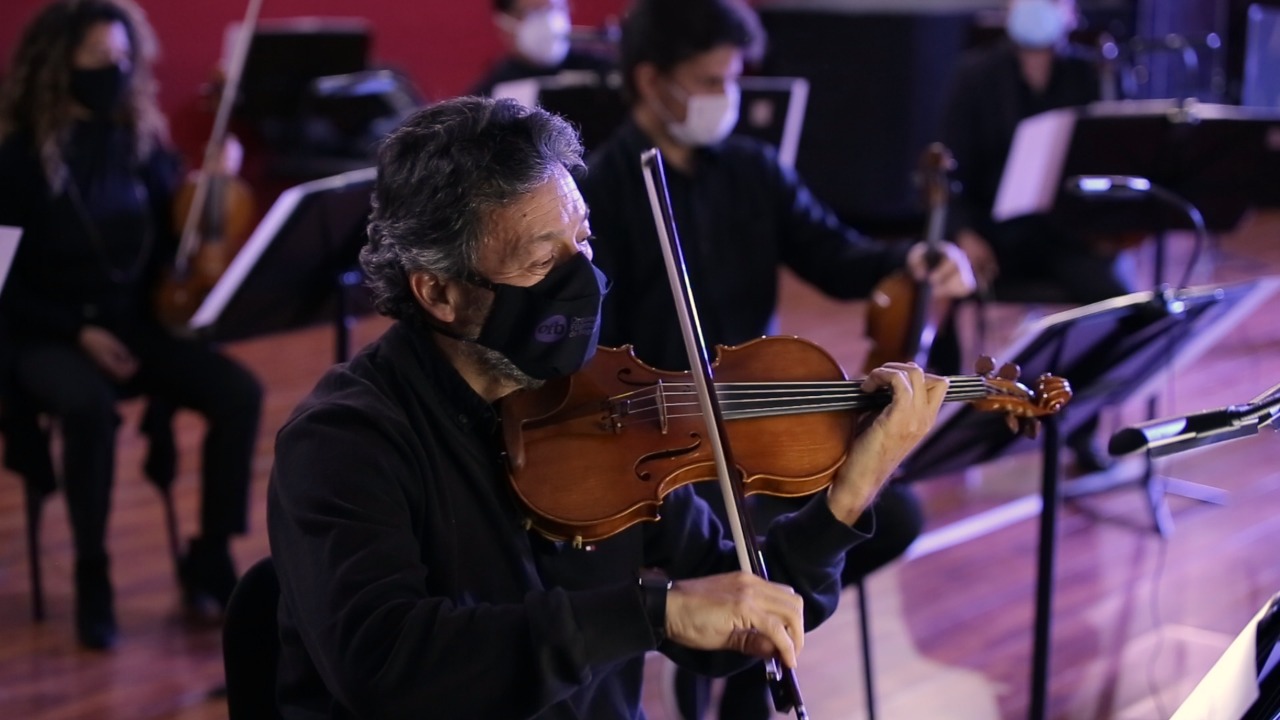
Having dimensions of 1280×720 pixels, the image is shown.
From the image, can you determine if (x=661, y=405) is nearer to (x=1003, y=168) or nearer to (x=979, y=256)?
(x=979, y=256)

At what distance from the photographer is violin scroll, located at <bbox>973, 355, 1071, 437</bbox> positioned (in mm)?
1635

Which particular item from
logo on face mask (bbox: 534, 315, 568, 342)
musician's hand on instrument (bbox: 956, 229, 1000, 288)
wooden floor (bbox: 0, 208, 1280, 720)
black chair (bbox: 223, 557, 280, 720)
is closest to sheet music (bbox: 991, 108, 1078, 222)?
musician's hand on instrument (bbox: 956, 229, 1000, 288)

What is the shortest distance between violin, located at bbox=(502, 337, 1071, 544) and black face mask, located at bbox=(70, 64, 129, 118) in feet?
6.69

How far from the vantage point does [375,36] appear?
20.5ft

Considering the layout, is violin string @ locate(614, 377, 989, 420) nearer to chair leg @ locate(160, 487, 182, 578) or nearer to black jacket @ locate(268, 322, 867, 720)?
black jacket @ locate(268, 322, 867, 720)

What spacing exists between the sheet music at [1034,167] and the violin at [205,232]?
188cm

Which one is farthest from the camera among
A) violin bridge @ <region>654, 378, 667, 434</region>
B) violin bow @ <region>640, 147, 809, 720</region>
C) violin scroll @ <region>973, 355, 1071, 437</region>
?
violin scroll @ <region>973, 355, 1071, 437</region>

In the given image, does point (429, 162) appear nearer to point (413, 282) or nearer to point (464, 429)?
point (413, 282)

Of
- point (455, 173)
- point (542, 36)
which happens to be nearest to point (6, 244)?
point (455, 173)

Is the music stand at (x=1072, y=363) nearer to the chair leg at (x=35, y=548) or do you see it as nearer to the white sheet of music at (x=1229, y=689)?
the white sheet of music at (x=1229, y=689)

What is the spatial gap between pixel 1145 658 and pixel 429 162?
203 centimetres

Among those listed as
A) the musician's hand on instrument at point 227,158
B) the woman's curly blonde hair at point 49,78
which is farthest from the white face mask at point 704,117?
the woman's curly blonde hair at point 49,78

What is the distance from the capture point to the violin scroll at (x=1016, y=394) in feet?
5.36

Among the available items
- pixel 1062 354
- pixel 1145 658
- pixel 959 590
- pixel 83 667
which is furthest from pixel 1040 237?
pixel 83 667
